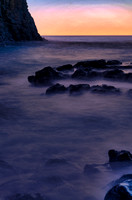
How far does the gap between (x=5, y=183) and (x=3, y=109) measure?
324 centimetres

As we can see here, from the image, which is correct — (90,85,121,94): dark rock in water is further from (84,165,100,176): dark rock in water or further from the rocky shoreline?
(84,165,100,176): dark rock in water

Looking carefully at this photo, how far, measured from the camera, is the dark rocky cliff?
4390cm

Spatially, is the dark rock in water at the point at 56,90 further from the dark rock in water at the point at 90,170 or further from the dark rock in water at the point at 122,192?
the dark rock in water at the point at 122,192

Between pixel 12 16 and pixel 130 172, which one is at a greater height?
pixel 12 16

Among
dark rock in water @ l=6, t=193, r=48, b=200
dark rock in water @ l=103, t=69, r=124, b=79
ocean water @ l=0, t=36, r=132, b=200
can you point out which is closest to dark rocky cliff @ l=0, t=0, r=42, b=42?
dark rock in water @ l=103, t=69, r=124, b=79

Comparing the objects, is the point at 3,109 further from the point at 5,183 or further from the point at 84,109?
the point at 5,183

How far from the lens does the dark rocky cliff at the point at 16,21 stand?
4390 centimetres

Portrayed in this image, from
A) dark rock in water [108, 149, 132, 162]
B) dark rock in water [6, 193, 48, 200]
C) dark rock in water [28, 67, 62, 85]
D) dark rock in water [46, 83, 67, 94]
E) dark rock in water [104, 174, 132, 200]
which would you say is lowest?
dark rock in water [6, 193, 48, 200]

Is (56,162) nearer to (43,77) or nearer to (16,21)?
(43,77)

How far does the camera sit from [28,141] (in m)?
3.60

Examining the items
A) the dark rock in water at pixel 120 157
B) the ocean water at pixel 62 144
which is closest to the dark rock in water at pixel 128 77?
the ocean water at pixel 62 144

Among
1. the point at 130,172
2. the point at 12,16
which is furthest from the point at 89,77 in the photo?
the point at 12,16

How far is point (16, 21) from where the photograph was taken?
48.9m

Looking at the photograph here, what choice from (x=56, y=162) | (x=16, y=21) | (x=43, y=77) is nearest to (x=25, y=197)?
(x=56, y=162)
